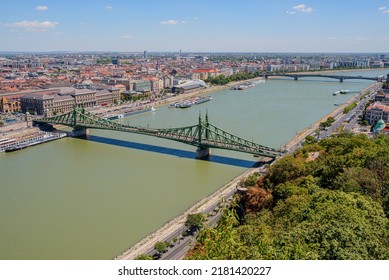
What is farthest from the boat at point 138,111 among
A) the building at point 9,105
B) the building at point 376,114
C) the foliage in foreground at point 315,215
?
the foliage in foreground at point 315,215

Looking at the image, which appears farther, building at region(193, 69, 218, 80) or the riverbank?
building at region(193, 69, 218, 80)

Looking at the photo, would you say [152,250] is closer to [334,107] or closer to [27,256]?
[27,256]

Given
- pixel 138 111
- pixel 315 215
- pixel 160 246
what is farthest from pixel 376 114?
pixel 315 215

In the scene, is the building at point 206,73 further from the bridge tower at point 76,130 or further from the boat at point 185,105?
the bridge tower at point 76,130

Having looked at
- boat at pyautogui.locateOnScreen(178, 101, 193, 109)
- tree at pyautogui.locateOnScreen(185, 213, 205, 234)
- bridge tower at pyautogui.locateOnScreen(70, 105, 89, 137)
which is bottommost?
tree at pyautogui.locateOnScreen(185, 213, 205, 234)

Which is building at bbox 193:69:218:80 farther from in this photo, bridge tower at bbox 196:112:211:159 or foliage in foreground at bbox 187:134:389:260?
foliage in foreground at bbox 187:134:389:260

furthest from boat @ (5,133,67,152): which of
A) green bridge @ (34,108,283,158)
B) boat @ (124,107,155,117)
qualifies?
boat @ (124,107,155,117)
